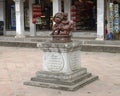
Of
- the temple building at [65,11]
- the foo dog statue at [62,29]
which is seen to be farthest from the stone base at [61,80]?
the temple building at [65,11]

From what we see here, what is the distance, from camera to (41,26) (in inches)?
903

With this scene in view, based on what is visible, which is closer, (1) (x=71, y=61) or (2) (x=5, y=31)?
(1) (x=71, y=61)

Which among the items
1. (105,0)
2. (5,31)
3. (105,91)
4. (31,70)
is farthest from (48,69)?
(5,31)

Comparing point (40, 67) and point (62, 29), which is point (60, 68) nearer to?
point (62, 29)

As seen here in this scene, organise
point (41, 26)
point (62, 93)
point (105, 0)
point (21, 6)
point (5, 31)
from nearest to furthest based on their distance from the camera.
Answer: point (62, 93), point (105, 0), point (21, 6), point (41, 26), point (5, 31)

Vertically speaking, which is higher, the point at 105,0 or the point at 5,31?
the point at 105,0

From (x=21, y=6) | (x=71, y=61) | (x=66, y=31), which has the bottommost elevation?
(x=71, y=61)

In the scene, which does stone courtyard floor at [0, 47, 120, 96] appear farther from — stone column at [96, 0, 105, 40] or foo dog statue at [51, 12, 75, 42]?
stone column at [96, 0, 105, 40]

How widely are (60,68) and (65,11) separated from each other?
13060 millimetres

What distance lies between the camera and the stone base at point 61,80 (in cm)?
845

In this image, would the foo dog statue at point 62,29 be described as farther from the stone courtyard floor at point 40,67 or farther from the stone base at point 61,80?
the stone courtyard floor at point 40,67

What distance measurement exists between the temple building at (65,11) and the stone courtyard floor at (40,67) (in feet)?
13.6

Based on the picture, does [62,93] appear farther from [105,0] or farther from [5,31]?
[5,31]

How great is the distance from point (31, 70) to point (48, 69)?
7.64 ft
